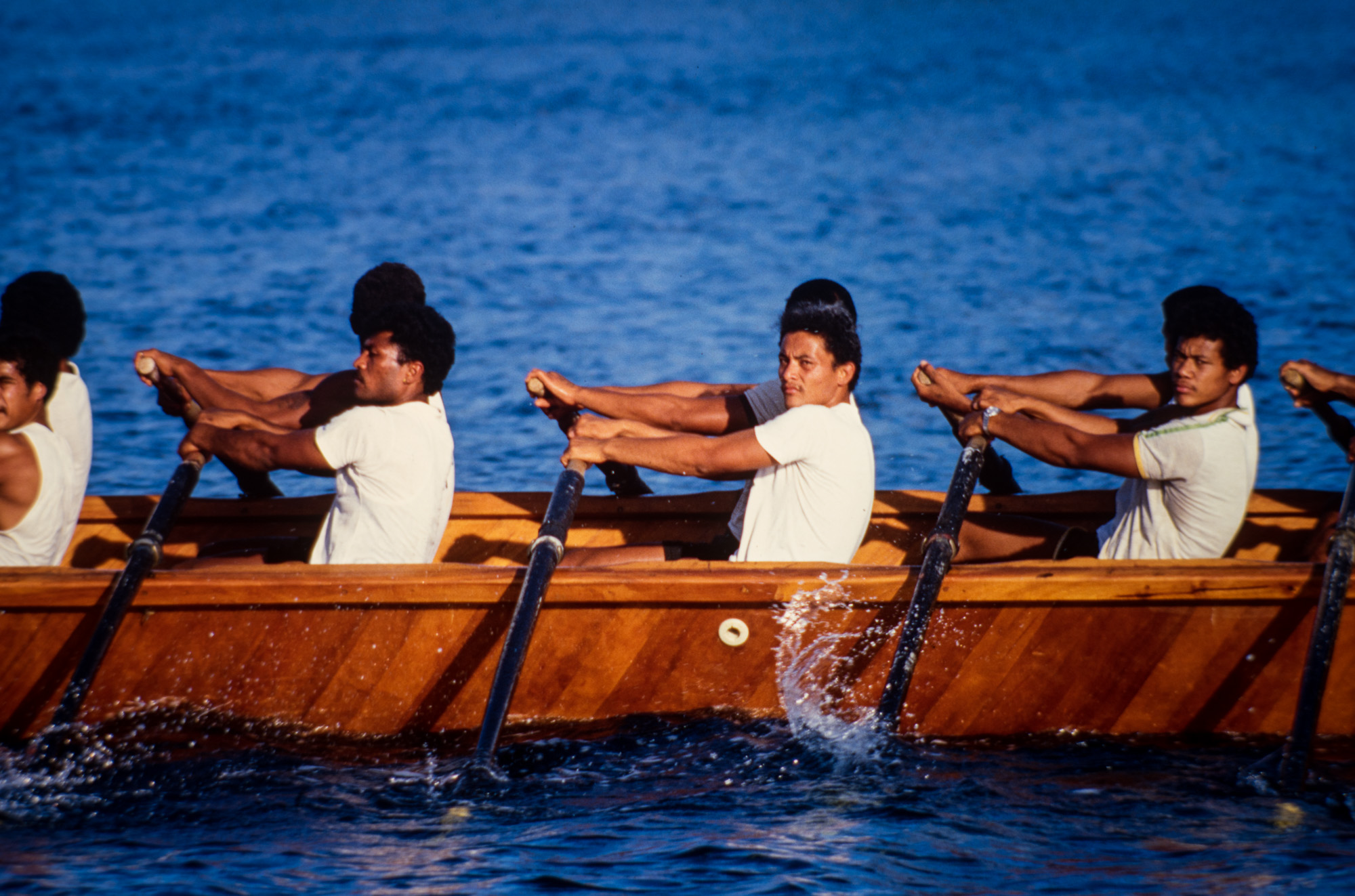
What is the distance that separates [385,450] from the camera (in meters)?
5.57

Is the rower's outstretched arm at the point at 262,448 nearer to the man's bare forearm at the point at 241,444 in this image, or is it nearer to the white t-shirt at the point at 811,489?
the man's bare forearm at the point at 241,444

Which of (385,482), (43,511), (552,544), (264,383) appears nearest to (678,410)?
A: (552,544)

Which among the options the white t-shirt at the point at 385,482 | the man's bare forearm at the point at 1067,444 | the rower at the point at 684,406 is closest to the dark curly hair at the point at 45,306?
the white t-shirt at the point at 385,482

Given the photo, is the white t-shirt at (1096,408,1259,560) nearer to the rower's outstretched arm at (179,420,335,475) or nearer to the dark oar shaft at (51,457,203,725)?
the rower's outstretched arm at (179,420,335,475)

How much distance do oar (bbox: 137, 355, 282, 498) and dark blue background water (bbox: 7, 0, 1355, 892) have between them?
5.46ft

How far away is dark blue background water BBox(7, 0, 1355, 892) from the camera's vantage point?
496 cm

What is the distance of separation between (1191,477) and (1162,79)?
25.2m

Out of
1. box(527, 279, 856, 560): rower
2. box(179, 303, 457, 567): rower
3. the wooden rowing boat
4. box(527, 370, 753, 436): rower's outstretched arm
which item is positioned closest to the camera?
the wooden rowing boat

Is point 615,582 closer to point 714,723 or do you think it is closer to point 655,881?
point 714,723

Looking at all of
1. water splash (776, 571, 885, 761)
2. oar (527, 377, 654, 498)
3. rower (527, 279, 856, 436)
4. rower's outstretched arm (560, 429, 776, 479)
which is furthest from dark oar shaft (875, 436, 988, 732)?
oar (527, 377, 654, 498)

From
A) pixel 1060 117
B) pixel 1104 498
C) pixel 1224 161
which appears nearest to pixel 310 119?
pixel 1060 117

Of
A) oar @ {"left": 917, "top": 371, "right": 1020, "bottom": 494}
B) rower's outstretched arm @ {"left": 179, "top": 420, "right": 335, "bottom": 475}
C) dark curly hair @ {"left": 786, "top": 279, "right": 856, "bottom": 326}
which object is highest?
dark curly hair @ {"left": 786, "top": 279, "right": 856, "bottom": 326}

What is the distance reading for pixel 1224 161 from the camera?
922 inches

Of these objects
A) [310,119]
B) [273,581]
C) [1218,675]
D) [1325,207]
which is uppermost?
[310,119]
